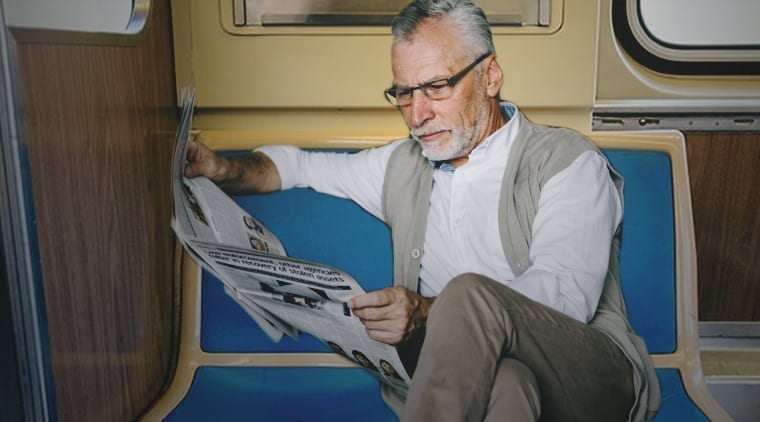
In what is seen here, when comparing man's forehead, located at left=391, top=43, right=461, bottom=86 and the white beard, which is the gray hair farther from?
the white beard

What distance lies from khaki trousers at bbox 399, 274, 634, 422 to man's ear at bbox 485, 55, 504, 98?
1.41 ft

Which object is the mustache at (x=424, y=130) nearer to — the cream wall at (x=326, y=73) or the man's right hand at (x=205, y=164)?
the cream wall at (x=326, y=73)

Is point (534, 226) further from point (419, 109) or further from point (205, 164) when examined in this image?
point (205, 164)

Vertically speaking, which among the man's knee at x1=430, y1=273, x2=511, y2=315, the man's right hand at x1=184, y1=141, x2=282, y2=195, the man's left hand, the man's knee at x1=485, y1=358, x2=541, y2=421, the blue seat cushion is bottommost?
the blue seat cushion

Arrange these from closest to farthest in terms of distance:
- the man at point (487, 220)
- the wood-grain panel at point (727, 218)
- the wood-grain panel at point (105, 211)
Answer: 1. the wood-grain panel at point (105, 211)
2. the man at point (487, 220)
3. the wood-grain panel at point (727, 218)

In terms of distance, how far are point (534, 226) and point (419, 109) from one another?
37 cm

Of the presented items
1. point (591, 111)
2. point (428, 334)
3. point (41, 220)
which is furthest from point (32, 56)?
point (591, 111)

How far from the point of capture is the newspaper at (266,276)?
146cm

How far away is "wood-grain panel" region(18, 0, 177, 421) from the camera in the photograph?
128 cm

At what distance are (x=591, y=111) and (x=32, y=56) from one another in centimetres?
119

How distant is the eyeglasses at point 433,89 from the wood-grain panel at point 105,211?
549 mm

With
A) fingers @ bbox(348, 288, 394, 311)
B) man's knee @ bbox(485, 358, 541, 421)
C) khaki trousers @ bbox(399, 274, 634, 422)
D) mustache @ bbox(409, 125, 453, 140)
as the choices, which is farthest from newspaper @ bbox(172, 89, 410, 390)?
mustache @ bbox(409, 125, 453, 140)

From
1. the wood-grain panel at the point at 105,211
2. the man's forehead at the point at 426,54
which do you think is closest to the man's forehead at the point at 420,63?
the man's forehead at the point at 426,54

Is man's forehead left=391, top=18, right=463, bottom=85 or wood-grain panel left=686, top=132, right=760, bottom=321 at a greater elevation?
man's forehead left=391, top=18, right=463, bottom=85
